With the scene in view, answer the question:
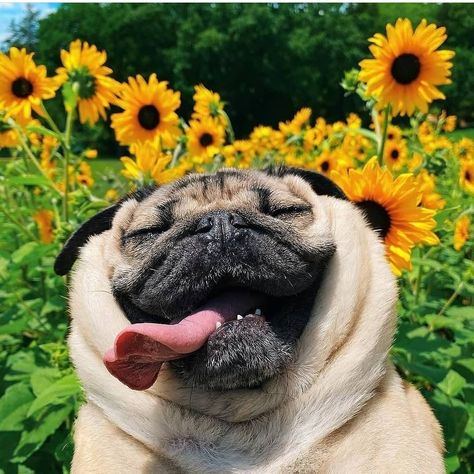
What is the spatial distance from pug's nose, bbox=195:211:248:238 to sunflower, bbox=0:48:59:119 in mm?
2025

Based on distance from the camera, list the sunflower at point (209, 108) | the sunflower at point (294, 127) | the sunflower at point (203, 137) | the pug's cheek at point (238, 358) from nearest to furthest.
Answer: the pug's cheek at point (238, 358)
the sunflower at point (203, 137)
the sunflower at point (209, 108)
the sunflower at point (294, 127)

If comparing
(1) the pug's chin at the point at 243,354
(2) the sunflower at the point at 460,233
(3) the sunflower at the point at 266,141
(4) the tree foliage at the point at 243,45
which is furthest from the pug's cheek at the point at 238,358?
(4) the tree foliage at the point at 243,45

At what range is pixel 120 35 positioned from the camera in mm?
26703

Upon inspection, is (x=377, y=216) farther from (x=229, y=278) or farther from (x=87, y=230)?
(x=87, y=230)

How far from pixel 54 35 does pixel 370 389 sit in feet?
82.7

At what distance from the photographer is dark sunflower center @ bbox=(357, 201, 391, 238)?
9.41 feet

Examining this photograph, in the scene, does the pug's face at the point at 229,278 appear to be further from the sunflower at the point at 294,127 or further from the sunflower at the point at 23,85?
the sunflower at the point at 294,127

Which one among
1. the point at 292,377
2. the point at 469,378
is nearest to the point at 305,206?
the point at 292,377

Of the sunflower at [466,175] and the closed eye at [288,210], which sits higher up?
the sunflower at [466,175]

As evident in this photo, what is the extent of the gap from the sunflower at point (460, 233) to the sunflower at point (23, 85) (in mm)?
2500

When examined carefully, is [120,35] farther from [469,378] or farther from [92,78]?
[469,378]

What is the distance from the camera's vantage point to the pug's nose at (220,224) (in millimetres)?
2057

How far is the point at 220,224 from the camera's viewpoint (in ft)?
6.82

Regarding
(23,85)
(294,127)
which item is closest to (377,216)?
(23,85)
